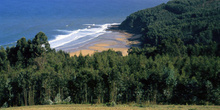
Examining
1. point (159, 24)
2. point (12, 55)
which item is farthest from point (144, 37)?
point (12, 55)

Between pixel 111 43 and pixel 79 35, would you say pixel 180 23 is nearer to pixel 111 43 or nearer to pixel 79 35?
pixel 111 43

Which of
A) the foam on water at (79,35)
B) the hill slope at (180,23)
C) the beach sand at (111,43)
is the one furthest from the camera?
the foam on water at (79,35)

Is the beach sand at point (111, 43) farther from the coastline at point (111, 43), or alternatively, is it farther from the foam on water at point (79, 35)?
the foam on water at point (79, 35)

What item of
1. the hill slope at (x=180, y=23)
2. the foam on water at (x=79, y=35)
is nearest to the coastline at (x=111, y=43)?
the foam on water at (x=79, y=35)

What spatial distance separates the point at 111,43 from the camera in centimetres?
7938

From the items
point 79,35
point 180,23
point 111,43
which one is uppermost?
point 180,23

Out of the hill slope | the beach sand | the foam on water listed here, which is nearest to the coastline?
the beach sand

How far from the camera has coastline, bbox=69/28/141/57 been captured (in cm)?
7006

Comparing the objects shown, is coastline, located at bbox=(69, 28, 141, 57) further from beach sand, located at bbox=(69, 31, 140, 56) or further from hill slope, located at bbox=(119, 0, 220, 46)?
hill slope, located at bbox=(119, 0, 220, 46)

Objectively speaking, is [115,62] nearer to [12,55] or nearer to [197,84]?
[197,84]

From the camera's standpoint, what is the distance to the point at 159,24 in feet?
301

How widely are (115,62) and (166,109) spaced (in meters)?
14.2

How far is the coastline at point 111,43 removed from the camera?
230 ft

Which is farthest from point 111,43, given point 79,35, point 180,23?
point 180,23
